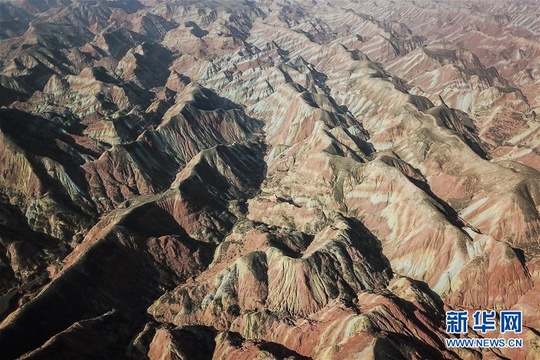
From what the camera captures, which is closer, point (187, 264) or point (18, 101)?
point (187, 264)

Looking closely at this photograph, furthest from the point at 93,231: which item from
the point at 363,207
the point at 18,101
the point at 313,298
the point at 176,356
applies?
the point at 18,101

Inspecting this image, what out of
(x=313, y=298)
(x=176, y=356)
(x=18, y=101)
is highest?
(x=18, y=101)

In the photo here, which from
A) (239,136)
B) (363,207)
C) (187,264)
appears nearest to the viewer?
(187,264)

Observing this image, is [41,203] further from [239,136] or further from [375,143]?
[375,143]

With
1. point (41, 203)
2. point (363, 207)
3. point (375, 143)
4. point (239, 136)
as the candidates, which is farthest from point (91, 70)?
point (363, 207)

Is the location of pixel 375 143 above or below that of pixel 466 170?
above

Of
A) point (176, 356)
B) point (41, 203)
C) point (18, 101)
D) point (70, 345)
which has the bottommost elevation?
point (176, 356)

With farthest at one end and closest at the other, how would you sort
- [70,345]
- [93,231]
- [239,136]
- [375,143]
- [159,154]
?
1. [239,136]
2. [375,143]
3. [159,154]
4. [93,231]
5. [70,345]

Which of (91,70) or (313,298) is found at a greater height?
(91,70)

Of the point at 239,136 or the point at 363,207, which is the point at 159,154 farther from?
the point at 363,207
